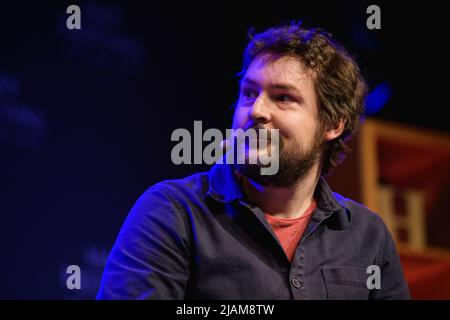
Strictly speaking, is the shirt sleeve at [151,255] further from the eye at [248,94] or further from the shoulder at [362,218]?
the shoulder at [362,218]

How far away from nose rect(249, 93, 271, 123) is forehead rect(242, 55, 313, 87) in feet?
0.28

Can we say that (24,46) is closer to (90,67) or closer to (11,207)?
(90,67)

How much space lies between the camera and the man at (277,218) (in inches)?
72.4

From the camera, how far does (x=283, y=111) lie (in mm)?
2168

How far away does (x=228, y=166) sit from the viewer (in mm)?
2164

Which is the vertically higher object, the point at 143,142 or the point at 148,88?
the point at 148,88

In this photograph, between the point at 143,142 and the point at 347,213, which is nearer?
the point at 347,213

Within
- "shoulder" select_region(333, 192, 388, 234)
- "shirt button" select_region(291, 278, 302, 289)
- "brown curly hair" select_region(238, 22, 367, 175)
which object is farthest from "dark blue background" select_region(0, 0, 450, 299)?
"shirt button" select_region(291, 278, 302, 289)

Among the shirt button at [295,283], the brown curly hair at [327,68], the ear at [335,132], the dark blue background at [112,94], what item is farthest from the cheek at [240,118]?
the dark blue background at [112,94]

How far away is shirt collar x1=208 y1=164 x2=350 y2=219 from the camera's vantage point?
2.03 m

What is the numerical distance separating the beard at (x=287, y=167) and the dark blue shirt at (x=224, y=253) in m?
0.07

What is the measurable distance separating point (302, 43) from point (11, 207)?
1444mm

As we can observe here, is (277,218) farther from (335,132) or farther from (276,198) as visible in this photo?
(335,132)

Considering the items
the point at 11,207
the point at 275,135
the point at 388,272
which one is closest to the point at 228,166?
the point at 275,135
